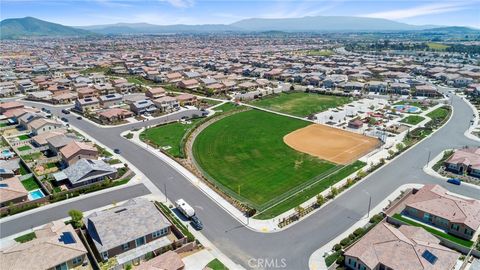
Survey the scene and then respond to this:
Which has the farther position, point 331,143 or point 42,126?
point 42,126

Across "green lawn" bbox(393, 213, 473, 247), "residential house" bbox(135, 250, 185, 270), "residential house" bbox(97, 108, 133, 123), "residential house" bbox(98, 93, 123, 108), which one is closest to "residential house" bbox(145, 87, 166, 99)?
"residential house" bbox(98, 93, 123, 108)

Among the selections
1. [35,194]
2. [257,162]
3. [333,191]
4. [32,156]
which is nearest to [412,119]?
[257,162]

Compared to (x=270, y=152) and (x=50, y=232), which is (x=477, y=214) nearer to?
(x=270, y=152)

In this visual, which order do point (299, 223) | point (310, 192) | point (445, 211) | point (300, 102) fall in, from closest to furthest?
1. point (445, 211)
2. point (299, 223)
3. point (310, 192)
4. point (300, 102)

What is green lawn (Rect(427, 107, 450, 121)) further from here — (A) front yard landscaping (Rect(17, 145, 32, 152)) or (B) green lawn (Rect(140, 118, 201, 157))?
(A) front yard landscaping (Rect(17, 145, 32, 152))

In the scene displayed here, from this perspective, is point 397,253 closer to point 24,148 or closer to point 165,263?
point 165,263

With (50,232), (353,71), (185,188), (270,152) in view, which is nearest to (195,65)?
(353,71)

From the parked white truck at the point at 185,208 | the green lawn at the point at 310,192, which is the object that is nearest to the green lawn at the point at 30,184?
the parked white truck at the point at 185,208
